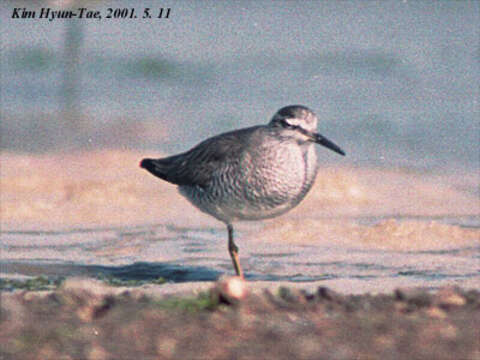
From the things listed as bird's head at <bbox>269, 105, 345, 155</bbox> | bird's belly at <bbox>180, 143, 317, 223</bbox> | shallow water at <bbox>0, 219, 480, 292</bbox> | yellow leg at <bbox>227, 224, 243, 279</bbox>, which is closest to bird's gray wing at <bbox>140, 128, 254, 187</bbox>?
bird's belly at <bbox>180, 143, 317, 223</bbox>

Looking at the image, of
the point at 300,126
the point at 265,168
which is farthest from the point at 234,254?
the point at 300,126

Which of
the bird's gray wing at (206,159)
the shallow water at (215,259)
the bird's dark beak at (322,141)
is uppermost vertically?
the bird's dark beak at (322,141)

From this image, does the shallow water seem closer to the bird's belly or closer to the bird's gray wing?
the bird's belly

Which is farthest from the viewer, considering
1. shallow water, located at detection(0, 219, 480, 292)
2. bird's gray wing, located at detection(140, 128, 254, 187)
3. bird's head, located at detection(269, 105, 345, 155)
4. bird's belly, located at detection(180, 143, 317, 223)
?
shallow water, located at detection(0, 219, 480, 292)

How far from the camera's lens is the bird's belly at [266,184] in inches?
366

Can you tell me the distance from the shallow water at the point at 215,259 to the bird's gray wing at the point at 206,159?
89cm

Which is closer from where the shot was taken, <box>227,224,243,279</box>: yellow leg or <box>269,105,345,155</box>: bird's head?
<box>269,105,345,155</box>: bird's head

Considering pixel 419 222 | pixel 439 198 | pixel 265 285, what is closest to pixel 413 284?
pixel 265 285

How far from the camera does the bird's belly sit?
9305mm

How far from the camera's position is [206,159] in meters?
10.0

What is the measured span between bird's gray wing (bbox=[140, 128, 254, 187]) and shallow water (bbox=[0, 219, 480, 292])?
0.89 meters

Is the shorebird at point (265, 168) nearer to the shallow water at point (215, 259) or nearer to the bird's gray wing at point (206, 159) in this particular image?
the bird's gray wing at point (206, 159)

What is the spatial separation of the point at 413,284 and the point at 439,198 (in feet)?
20.9

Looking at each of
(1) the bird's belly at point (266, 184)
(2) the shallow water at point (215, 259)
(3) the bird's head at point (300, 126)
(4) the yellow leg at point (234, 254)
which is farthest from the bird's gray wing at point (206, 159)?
(2) the shallow water at point (215, 259)
